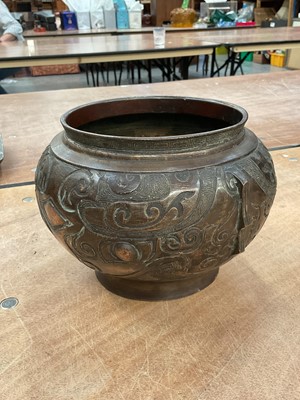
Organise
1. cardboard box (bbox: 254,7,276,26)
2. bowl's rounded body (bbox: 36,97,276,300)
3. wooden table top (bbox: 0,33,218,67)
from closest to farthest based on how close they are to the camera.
Answer: bowl's rounded body (bbox: 36,97,276,300) → wooden table top (bbox: 0,33,218,67) → cardboard box (bbox: 254,7,276,26)

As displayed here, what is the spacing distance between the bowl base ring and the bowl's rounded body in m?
0.05

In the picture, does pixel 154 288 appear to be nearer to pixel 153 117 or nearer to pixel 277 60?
pixel 153 117

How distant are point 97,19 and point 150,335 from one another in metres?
4.40

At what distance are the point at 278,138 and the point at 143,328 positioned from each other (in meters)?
0.86

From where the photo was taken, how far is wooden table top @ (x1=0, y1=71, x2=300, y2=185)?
118 cm

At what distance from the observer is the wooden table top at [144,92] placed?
46.5 inches

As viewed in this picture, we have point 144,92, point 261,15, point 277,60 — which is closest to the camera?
point 144,92

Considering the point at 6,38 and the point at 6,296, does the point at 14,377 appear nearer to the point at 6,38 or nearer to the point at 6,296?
the point at 6,296

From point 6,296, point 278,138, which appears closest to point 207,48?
point 278,138

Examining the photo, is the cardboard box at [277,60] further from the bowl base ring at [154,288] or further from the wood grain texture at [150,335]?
the bowl base ring at [154,288]

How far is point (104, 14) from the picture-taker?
432 centimetres

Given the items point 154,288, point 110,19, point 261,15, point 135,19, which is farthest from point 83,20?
point 154,288

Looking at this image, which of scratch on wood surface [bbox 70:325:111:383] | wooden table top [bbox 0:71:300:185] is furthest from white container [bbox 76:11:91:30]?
scratch on wood surface [bbox 70:325:111:383]

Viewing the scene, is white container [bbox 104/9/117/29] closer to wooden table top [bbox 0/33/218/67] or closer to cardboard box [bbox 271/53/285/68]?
wooden table top [bbox 0/33/218/67]
